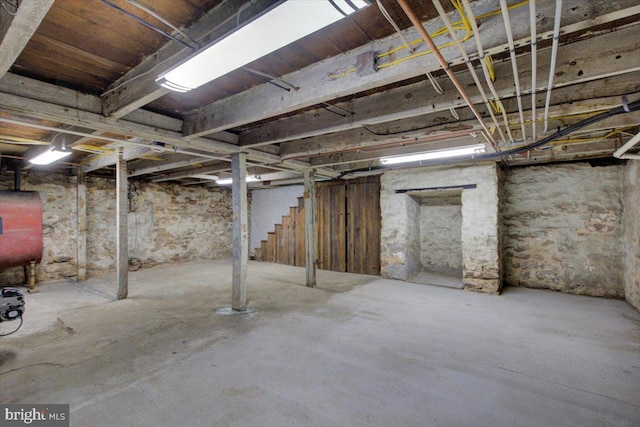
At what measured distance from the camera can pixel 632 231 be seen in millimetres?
3609

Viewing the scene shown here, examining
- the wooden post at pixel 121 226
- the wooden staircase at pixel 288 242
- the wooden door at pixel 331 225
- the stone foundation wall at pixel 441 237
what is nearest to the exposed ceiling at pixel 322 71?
the wooden post at pixel 121 226

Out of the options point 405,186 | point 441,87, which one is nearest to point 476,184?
point 405,186

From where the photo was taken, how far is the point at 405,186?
509 cm

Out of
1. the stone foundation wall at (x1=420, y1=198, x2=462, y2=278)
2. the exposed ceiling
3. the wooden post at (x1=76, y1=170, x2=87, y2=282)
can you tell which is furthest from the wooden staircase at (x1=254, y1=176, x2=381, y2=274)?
the wooden post at (x1=76, y1=170, x2=87, y2=282)

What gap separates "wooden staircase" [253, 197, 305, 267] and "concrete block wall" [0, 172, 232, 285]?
1.44 m

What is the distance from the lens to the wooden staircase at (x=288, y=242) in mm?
6961

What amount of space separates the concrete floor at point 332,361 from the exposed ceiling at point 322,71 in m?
1.93

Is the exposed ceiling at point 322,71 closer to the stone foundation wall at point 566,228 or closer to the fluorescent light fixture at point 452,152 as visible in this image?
the fluorescent light fixture at point 452,152

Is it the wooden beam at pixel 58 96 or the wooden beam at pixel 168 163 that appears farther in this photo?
the wooden beam at pixel 168 163

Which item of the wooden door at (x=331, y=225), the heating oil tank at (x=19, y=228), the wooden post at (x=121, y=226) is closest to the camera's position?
the heating oil tank at (x=19, y=228)

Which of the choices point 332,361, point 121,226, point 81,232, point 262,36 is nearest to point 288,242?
point 121,226

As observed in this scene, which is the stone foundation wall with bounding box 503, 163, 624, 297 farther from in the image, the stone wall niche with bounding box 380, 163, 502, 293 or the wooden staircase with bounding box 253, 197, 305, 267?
the wooden staircase with bounding box 253, 197, 305, 267

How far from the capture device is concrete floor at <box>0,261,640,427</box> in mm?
1719

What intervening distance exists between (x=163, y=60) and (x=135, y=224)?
5.86 m
